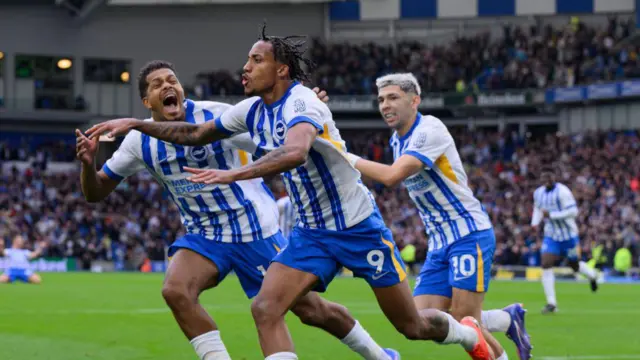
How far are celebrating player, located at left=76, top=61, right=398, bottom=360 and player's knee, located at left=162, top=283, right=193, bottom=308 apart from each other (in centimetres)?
7

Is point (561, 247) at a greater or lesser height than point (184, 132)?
lesser

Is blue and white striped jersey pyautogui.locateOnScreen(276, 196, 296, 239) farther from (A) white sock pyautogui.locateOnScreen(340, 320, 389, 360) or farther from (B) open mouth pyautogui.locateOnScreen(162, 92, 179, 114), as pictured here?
(A) white sock pyautogui.locateOnScreen(340, 320, 389, 360)

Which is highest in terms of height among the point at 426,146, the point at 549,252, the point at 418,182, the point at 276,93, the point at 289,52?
the point at 289,52

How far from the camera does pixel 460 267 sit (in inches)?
337

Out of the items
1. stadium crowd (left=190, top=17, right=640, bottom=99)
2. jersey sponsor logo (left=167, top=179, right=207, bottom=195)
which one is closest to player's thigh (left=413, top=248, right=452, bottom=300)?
jersey sponsor logo (left=167, top=179, right=207, bottom=195)

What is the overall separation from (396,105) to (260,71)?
2.15 metres

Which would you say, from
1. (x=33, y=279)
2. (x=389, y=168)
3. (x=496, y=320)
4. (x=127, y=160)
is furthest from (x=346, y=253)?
(x=33, y=279)

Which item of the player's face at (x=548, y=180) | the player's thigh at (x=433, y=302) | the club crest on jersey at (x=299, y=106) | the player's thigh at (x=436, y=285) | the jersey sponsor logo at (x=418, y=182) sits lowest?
the player's face at (x=548, y=180)

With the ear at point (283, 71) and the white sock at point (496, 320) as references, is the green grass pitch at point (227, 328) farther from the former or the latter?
the ear at point (283, 71)

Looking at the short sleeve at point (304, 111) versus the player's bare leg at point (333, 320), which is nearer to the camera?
the short sleeve at point (304, 111)

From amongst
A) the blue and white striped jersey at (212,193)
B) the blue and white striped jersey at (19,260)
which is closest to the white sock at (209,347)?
the blue and white striped jersey at (212,193)

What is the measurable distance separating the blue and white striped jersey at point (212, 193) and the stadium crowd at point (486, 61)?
39.7 m

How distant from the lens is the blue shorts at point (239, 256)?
7.89 metres

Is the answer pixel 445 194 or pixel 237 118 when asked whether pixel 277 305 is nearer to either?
pixel 237 118
